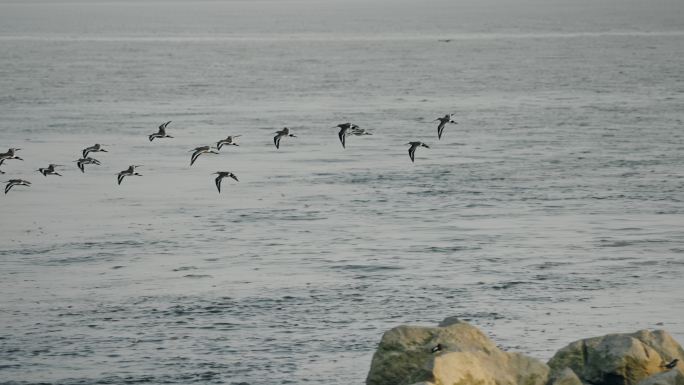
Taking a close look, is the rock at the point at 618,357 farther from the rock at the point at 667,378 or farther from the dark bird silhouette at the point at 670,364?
the rock at the point at 667,378

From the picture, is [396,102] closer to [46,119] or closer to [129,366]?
[46,119]

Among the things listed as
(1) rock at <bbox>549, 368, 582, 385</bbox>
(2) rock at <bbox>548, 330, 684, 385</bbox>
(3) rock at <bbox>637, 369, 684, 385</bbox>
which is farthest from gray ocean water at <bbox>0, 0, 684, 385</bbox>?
(3) rock at <bbox>637, 369, 684, 385</bbox>

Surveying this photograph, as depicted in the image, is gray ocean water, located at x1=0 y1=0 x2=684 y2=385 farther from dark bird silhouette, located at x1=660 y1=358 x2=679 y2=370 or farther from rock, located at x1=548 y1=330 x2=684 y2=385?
dark bird silhouette, located at x1=660 y1=358 x2=679 y2=370

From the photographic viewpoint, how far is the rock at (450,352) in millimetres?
20891

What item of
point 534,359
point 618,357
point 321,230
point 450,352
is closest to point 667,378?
point 618,357

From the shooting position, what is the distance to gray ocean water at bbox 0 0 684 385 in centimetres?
2788

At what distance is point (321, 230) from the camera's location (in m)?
39.7

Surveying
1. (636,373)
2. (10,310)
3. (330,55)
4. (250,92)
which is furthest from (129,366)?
(330,55)

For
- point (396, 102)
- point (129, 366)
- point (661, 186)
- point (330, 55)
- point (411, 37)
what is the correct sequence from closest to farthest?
1. point (129, 366)
2. point (661, 186)
3. point (396, 102)
4. point (330, 55)
5. point (411, 37)

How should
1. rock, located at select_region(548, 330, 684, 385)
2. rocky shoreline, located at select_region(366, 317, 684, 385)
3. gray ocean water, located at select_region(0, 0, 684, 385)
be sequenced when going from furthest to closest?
gray ocean water, located at select_region(0, 0, 684, 385) < rock, located at select_region(548, 330, 684, 385) < rocky shoreline, located at select_region(366, 317, 684, 385)

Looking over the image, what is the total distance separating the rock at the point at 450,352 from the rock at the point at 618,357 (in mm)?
583

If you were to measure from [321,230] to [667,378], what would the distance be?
20.4 meters

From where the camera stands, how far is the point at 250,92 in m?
89.2

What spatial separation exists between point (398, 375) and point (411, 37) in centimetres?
15951
